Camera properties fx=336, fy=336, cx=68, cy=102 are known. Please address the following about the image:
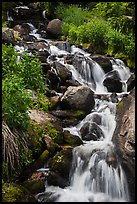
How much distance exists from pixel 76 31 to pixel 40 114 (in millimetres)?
6568

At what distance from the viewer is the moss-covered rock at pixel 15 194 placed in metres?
5.02

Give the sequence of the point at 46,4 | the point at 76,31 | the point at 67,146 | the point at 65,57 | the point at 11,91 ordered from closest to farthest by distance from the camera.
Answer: the point at 11,91 < the point at 67,146 < the point at 65,57 < the point at 76,31 < the point at 46,4

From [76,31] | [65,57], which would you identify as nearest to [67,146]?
[65,57]

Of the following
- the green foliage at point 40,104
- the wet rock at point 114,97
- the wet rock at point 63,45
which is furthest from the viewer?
the wet rock at point 63,45

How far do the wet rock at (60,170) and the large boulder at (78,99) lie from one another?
1984mm

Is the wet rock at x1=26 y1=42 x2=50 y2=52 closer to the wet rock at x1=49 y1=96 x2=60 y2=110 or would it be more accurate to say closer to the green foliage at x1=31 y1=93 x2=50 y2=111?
the wet rock at x1=49 y1=96 x2=60 y2=110

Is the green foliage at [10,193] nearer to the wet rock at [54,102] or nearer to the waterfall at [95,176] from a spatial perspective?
the waterfall at [95,176]

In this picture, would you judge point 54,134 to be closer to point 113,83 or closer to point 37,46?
point 113,83

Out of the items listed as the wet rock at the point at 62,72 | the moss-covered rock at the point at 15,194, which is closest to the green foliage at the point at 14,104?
the moss-covered rock at the point at 15,194

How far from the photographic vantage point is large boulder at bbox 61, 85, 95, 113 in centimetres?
796

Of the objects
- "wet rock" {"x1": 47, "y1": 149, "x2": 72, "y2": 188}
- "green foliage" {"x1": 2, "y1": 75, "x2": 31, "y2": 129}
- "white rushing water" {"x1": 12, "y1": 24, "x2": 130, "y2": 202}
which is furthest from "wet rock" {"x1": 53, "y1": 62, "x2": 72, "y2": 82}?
"wet rock" {"x1": 47, "y1": 149, "x2": 72, "y2": 188}

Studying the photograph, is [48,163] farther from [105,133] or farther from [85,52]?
[85,52]

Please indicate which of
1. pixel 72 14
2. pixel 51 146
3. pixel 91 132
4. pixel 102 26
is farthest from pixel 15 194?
pixel 72 14

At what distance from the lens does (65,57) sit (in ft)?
35.4
